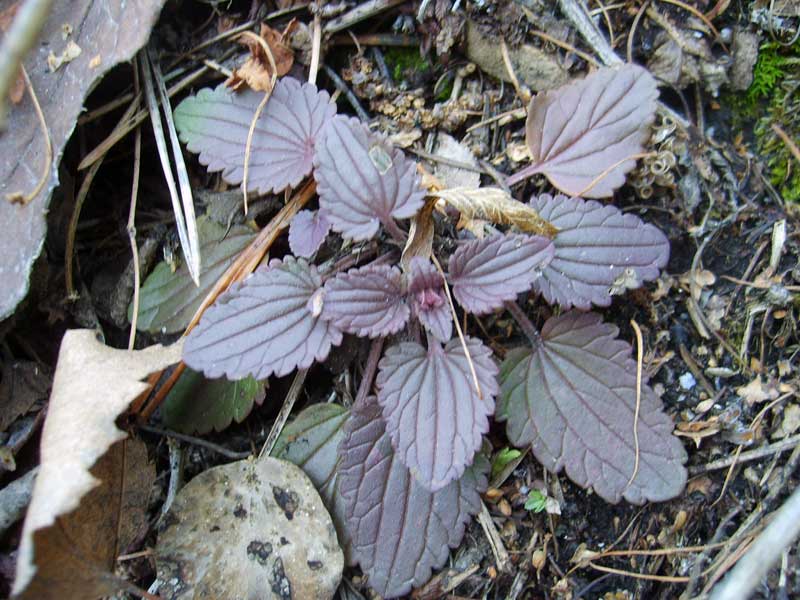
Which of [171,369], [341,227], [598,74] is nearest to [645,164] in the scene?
[598,74]

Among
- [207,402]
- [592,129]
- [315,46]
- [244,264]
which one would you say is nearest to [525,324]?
[592,129]

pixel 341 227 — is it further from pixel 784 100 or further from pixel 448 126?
pixel 784 100

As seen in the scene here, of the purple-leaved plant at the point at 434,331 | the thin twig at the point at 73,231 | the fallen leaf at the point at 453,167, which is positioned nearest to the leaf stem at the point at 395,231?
the purple-leaved plant at the point at 434,331

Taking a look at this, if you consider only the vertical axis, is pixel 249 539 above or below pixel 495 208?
below

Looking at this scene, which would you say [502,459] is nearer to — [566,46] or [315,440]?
[315,440]

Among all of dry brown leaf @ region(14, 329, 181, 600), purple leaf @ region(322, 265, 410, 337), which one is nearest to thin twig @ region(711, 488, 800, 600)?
purple leaf @ region(322, 265, 410, 337)

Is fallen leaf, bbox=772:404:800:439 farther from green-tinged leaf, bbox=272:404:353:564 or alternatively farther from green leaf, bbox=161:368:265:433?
green leaf, bbox=161:368:265:433

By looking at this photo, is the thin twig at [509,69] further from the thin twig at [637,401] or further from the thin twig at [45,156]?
the thin twig at [45,156]
